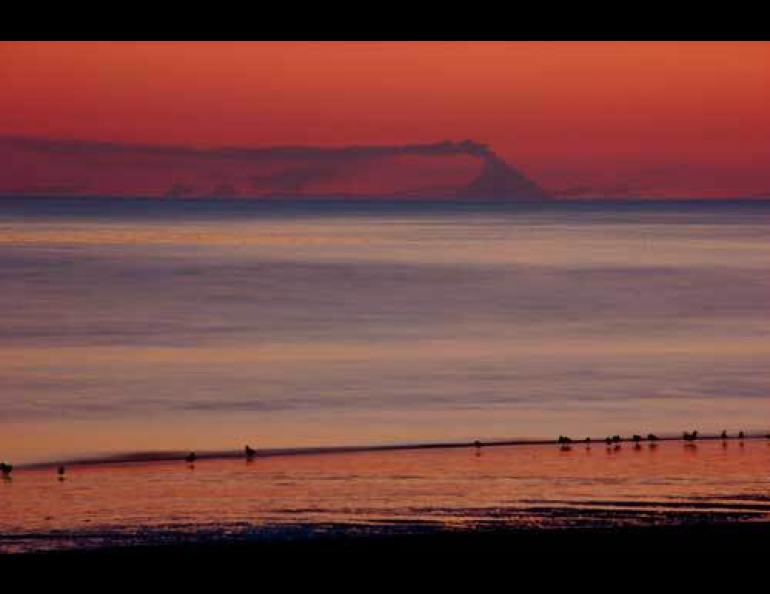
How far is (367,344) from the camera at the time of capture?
18.9 metres


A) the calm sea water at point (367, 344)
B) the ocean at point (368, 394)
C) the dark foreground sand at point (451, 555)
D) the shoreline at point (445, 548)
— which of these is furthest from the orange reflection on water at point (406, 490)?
the dark foreground sand at point (451, 555)

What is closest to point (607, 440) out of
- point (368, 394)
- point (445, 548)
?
point (368, 394)

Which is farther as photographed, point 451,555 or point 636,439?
point 636,439

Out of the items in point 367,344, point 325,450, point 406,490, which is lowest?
point 406,490

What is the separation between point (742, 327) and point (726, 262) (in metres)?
18.1

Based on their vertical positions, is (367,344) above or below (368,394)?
above

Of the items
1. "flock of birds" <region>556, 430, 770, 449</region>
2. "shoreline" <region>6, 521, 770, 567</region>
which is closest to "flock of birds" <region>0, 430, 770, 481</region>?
"flock of birds" <region>556, 430, 770, 449</region>

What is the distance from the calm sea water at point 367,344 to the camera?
1098cm

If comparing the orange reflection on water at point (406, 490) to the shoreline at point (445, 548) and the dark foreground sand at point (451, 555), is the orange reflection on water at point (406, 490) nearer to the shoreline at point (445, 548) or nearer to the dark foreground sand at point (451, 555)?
the shoreline at point (445, 548)

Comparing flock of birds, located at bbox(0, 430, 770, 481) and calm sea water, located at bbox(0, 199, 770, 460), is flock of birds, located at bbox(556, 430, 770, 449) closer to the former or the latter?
flock of birds, located at bbox(0, 430, 770, 481)

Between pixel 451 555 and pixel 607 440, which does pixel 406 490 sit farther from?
pixel 451 555

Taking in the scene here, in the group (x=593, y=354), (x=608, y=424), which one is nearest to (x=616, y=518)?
(x=608, y=424)

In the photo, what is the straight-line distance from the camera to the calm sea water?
10984 mm

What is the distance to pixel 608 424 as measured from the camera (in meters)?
10.7
